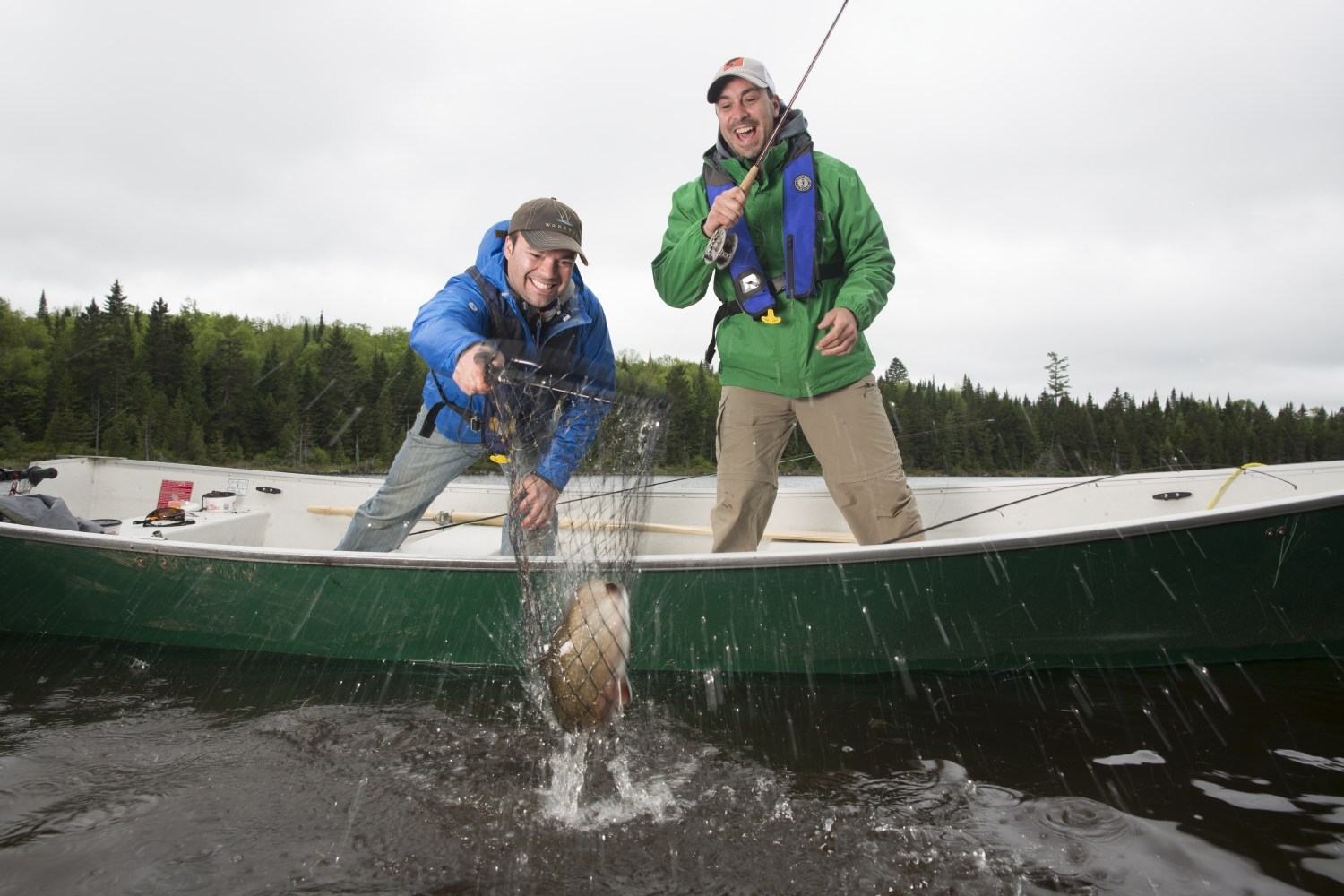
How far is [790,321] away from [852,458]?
774 mm

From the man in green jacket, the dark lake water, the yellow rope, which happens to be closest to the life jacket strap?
the man in green jacket

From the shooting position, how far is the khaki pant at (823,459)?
3723mm

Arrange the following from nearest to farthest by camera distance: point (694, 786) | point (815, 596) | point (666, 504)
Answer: point (694, 786), point (815, 596), point (666, 504)

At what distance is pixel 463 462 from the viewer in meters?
4.07

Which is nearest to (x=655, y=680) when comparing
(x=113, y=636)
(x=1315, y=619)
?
(x=1315, y=619)

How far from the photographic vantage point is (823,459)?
3867mm

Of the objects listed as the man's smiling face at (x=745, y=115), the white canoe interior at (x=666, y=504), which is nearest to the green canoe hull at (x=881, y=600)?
the white canoe interior at (x=666, y=504)

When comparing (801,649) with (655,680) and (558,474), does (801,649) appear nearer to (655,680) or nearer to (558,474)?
(655,680)

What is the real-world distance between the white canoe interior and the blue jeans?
1.27ft

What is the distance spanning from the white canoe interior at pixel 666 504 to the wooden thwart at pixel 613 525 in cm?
2

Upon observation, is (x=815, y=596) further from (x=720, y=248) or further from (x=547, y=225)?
(x=547, y=225)

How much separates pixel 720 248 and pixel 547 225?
81 cm

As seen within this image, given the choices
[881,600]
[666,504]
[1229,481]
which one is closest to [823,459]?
[881,600]

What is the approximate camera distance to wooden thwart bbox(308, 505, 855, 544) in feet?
10.8
